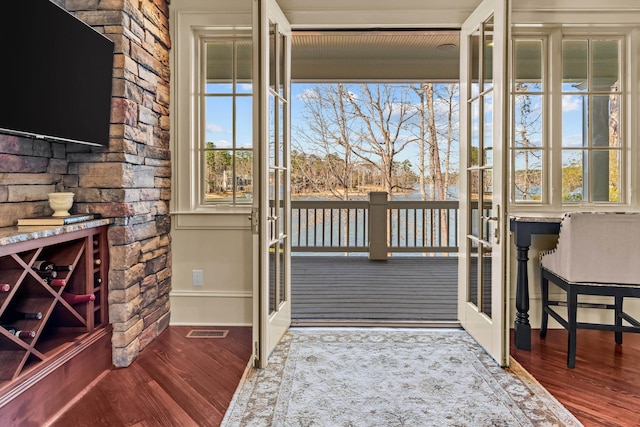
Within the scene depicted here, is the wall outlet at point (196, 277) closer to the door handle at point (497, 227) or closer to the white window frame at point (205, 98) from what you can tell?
the white window frame at point (205, 98)

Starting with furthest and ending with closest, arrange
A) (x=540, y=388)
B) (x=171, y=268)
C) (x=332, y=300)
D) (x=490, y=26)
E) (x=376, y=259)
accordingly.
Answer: (x=376, y=259)
(x=332, y=300)
(x=171, y=268)
(x=490, y=26)
(x=540, y=388)

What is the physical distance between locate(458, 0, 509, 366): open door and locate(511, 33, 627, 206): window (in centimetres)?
50

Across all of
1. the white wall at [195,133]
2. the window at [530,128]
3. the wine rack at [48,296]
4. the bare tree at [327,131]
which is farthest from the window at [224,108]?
the bare tree at [327,131]

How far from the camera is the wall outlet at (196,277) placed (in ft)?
10.8

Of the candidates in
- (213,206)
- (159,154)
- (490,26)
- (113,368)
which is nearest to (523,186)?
(490,26)

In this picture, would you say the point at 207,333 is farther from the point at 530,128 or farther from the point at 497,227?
the point at 530,128

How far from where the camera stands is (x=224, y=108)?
11.1ft

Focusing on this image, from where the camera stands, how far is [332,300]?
4.12 metres

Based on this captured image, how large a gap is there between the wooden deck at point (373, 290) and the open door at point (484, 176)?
582mm

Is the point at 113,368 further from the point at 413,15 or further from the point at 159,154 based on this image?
the point at 413,15

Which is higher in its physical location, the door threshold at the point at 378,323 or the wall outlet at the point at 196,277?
the wall outlet at the point at 196,277

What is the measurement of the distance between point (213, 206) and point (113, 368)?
1.36m

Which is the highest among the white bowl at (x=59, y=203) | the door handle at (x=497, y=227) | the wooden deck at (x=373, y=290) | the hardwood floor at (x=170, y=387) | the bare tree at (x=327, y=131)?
the bare tree at (x=327, y=131)

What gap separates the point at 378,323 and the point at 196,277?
1.48m
